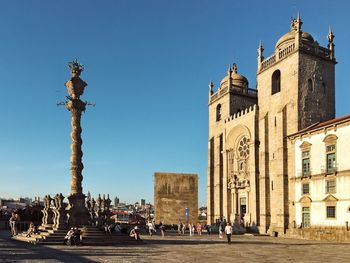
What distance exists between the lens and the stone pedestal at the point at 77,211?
100ft

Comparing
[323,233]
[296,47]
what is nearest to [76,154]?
[323,233]

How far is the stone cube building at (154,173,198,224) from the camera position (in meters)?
55.6

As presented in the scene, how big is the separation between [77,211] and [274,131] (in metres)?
24.3

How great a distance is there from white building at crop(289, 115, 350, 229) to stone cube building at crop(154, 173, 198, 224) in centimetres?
1699

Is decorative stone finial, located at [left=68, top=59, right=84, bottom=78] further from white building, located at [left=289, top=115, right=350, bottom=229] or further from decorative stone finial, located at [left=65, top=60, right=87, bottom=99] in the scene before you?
white building, located at [left=289, top=115, right=350, bottom=229]

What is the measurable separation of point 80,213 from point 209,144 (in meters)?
31.2

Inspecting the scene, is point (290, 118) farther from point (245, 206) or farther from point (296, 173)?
point (245, 206)

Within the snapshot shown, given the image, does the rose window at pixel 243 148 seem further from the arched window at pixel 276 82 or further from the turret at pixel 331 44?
the turret at pixel 331 44

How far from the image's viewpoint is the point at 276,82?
49188 millimetres

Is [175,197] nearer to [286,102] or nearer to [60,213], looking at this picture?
[286,102]

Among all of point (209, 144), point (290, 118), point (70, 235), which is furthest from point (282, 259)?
point (209, 144)

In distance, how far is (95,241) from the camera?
90.3ft

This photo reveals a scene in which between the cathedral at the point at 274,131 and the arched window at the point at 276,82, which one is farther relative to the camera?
the arched window at the point at 276,82

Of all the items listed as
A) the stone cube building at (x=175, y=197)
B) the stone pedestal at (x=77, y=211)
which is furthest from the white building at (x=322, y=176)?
the stone pedestal at (x=77, y=211)
